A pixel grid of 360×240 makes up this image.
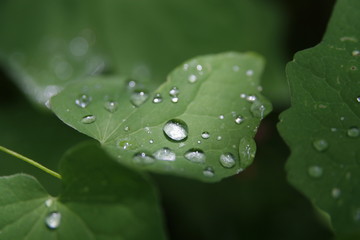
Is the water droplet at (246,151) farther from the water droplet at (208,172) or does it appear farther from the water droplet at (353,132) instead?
the water droplet at (353,132)

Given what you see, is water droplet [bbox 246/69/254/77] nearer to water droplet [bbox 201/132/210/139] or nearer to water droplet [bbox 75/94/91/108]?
water droplet [bbox 201/132/210/139]

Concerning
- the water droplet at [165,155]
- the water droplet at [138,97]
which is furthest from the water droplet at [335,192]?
the water droplet at [138,97]

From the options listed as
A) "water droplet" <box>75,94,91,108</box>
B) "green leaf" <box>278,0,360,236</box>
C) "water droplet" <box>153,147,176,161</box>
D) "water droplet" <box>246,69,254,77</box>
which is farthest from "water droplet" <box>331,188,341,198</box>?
"water droplet" <box>75,94,91,108</box>

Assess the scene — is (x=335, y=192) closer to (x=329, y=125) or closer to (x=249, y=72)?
(x=329, y=125)

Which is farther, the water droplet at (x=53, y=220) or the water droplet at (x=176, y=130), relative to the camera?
the water droplet at (x=176, y=130)

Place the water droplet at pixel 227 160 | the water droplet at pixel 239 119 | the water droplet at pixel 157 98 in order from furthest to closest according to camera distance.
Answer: the water droplet at pixel 157 98, the water droplet at pixel 239 119, the water droplet at pixel 227 160

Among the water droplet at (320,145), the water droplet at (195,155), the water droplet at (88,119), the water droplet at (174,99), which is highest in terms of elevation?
the water droplet at (174,99)
